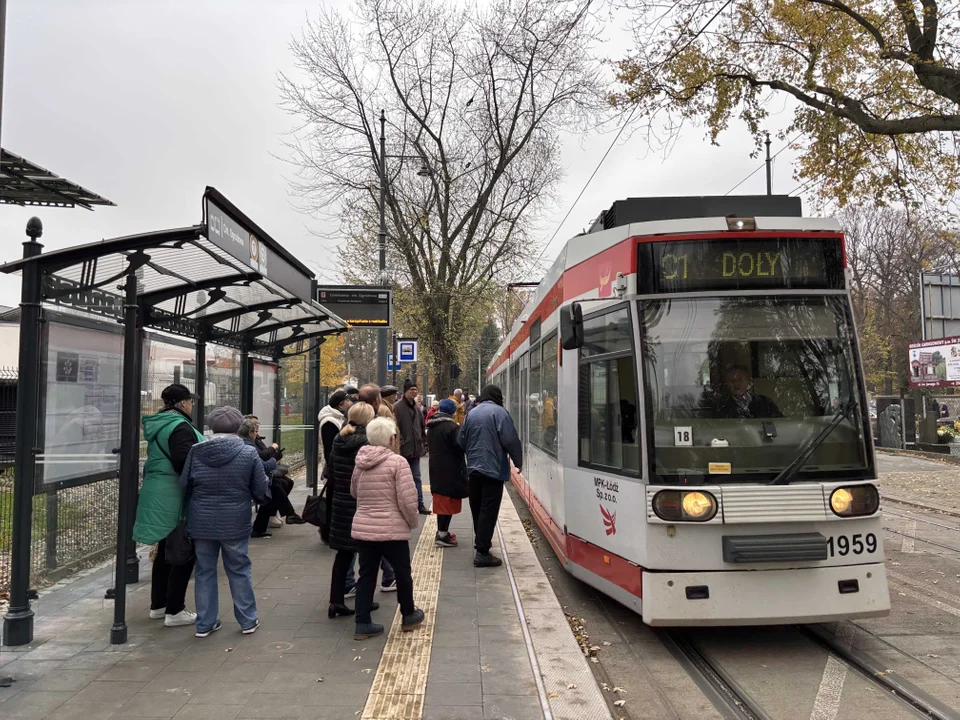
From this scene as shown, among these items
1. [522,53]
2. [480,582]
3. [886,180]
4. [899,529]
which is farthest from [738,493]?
[522,53]

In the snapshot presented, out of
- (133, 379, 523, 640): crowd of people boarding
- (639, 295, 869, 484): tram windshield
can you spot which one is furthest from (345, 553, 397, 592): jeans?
(639, 295, 869, 484): tram windshield

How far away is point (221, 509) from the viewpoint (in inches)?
201

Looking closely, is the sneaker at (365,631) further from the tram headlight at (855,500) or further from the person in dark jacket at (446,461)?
the tram headlight at (855,500)

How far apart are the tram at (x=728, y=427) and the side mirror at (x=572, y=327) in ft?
0.04

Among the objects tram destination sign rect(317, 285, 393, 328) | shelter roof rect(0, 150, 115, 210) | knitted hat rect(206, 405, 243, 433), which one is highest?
shelter roof rect(0, 150, 115, 210)

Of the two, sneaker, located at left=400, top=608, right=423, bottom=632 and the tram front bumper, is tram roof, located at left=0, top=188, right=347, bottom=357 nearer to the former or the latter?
sneaker, located at left=400, top=608, right=423, bottom=632

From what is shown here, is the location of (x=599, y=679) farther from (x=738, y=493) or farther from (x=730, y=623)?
(x=738, y=493)

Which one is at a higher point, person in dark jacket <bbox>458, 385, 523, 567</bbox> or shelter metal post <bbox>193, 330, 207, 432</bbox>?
shelter metal post <bbox>193, 330, 207, 432</bbox>

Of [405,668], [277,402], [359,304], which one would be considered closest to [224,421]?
[405,668]

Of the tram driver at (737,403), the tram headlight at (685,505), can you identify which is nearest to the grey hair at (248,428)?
the tram headlight at (685,505)

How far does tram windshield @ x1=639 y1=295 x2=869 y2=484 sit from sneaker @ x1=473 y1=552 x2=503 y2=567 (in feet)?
10.0

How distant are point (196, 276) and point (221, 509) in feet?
7.39

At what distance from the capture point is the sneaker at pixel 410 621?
527 centimetres

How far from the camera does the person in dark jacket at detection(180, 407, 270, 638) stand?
5.10 m
